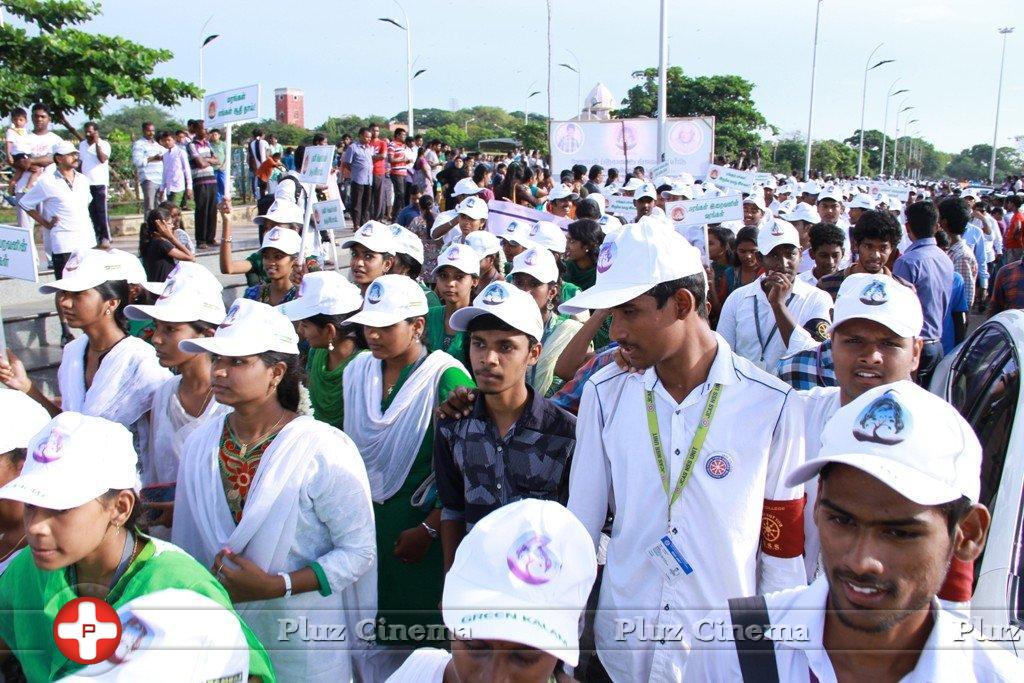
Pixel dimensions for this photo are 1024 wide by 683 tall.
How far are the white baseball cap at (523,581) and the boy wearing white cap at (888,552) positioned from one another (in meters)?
0.36

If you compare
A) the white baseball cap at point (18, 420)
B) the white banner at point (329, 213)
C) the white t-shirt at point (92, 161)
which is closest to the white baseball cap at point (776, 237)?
the white baseball cap at point (18, 420)

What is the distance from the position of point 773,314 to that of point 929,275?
2004mm

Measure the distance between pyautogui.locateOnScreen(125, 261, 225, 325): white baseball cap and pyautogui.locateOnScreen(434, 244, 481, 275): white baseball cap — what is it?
1.76 metres

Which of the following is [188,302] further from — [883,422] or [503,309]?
[883,422]

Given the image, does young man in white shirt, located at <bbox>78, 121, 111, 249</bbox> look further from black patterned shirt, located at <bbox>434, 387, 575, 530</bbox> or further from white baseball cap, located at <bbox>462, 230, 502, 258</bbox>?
black patterned shirt, located at <bbox>434, 387, 575, 530</bbox>

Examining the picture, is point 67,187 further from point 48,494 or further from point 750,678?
point 750,678

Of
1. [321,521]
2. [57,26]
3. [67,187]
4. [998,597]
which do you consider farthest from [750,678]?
[57,26]

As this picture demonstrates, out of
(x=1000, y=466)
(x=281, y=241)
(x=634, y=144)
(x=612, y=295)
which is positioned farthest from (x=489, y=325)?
(x=634, y=144)

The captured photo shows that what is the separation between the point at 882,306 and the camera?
2840mm

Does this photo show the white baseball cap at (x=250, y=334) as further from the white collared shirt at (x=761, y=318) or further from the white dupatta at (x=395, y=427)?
the white collared shirt at (x=761, y=318)

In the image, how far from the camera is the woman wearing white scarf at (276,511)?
2664mm

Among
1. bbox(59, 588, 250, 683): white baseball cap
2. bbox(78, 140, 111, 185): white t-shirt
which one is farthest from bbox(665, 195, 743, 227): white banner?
bbox(78, 140, 111, 185): white t-shirt

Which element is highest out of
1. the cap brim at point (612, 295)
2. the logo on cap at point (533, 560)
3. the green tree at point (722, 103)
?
the green tree at point (722, 103)

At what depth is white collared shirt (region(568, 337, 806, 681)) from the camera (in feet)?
7.56
